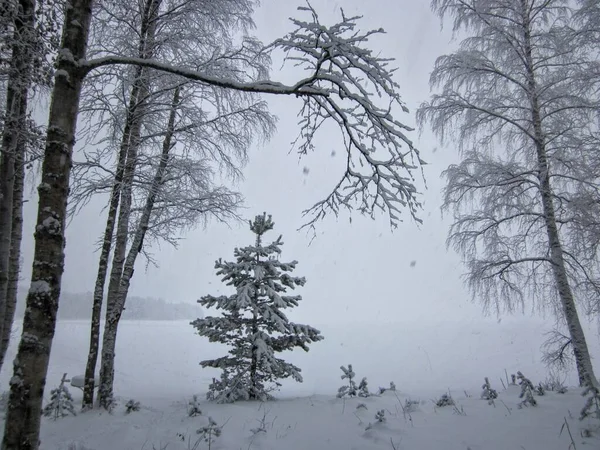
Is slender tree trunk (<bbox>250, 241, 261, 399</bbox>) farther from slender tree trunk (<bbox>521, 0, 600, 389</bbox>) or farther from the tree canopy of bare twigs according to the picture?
slender tree trunk (<bbox>521, 0, 600, 389</bbox>)

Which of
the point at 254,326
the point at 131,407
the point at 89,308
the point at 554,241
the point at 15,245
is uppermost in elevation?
the point at 554,241

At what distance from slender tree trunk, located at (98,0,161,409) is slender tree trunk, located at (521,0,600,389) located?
28.0 ft

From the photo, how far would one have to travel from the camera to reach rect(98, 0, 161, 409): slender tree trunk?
241 inches

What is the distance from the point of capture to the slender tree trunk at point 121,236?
241 inches

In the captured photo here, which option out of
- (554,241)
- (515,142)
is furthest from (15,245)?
(515,142)

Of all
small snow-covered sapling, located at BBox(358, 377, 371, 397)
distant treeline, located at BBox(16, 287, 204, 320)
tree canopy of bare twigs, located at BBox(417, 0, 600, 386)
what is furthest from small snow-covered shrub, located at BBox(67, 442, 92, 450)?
distant treeline, located at BBox(16, 287, 204, 320)

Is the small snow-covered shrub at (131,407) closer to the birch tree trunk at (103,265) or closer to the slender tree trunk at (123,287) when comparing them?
the slender tree trunk at (123,287)

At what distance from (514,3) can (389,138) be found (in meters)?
8.22

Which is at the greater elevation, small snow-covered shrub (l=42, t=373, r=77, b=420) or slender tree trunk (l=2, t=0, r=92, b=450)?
slender tree trunk (l=2, t=0, r=92, b=450)

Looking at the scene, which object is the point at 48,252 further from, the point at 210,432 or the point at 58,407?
the point at 58,407

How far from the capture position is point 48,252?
9.06 feet

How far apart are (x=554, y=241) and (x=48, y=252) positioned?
907 centimetres

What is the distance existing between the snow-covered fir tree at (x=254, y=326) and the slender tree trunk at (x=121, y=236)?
1.77 meters

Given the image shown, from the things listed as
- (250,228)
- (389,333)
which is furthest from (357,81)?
(389,333)
